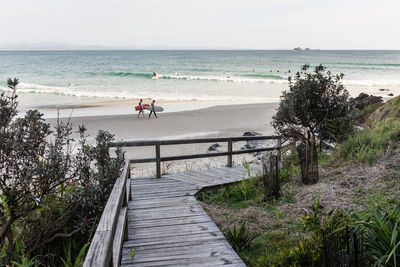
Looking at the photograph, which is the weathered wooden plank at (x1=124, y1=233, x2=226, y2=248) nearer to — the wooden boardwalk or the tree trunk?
the wooden boardwalk

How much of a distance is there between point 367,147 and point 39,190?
6.56 metres

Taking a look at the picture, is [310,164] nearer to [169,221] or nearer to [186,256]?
[169,221]

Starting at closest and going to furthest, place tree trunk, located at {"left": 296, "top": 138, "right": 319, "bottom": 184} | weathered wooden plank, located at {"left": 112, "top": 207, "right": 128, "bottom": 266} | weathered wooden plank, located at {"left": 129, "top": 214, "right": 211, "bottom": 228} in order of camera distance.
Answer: weathered wooden plank, located at {"left": 112, "top": 207, "right": 128, "bottom": 266} < weathered wooden plank, located at {"left": 129, "top": 214, "right": 211, "bottom": 228} < tree trunk, located at {"left": 296, "top": 138, "right": 319, "bottom": 184}

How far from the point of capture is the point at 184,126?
18.7 m

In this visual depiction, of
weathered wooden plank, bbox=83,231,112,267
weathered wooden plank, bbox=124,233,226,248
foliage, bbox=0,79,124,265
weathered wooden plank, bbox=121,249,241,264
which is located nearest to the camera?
weathered wooden plank, bbox=83,231,112,267

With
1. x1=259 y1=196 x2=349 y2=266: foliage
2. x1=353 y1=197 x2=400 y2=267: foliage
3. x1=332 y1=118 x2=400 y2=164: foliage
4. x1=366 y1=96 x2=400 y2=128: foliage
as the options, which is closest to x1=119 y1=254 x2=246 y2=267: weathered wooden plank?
x1=259 y1=196 x2=349 y2=266: foliage

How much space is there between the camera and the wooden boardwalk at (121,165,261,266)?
392cm

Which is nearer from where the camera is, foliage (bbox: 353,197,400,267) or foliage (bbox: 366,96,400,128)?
foliage (bbox: 353,197,400,267)

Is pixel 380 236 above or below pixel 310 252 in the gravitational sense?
above

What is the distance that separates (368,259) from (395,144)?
474 centimetres

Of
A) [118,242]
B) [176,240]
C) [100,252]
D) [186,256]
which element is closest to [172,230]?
[176,240]

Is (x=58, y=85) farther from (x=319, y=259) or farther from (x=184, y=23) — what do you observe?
(x=184, y=23)

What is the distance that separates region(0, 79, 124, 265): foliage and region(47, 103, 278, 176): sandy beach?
686cm

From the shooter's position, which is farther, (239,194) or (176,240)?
(239,194)
